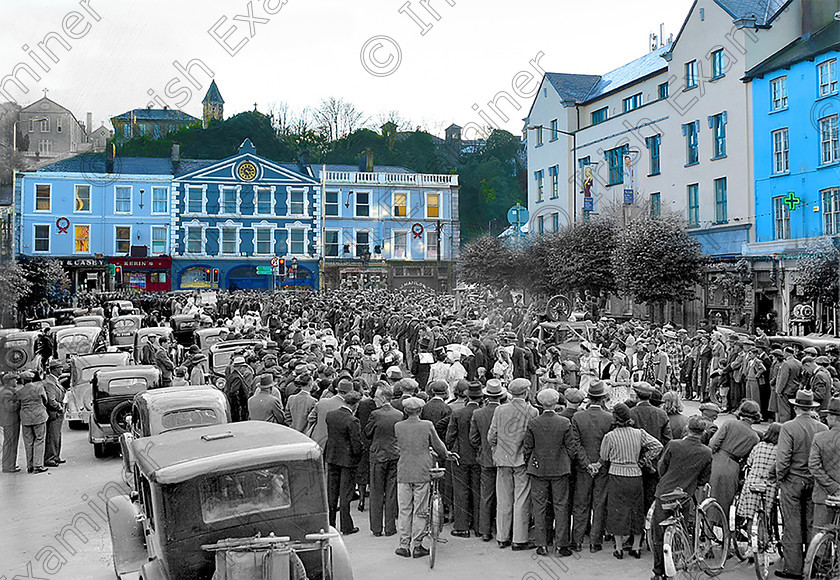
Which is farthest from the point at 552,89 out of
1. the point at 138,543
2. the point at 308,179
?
the point at 138,543

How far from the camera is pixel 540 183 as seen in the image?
164 feet

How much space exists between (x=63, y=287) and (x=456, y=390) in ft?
150

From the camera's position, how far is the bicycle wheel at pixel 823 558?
7.11 metres

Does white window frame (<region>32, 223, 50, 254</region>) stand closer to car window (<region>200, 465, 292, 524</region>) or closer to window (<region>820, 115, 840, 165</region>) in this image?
window (<region>820, 115, 840, 165</region>)

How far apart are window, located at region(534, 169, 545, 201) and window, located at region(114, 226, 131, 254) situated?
2945 cm

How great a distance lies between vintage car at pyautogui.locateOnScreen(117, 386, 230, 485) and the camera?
10516 millimetres

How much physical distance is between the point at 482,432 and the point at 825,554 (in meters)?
3.80

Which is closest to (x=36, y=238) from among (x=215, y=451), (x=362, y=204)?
(x=362, y=204)

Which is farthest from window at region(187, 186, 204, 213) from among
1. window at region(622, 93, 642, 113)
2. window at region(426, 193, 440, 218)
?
window at region(622, 93, 642, 113)

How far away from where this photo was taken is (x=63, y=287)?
4984 cm

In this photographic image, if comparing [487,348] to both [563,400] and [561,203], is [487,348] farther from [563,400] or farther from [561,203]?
[561,203]

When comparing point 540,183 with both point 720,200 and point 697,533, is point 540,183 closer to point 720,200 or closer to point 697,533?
point 720,200

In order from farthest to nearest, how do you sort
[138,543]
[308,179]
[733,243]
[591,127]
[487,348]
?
[308,179]
[591,127]
[733,243]
[487,348]
[138,543]

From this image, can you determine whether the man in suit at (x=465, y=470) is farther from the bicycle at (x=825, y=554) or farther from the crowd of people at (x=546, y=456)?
the bicycle at (x=825, y=554)
